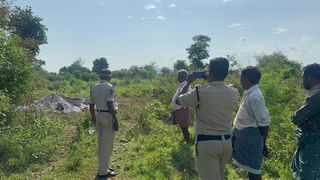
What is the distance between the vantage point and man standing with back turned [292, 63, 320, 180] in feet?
7.58

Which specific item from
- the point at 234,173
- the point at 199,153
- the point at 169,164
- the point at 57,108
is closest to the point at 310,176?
the point at 199,153

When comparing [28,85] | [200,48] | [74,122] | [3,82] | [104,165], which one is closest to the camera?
[104,165]

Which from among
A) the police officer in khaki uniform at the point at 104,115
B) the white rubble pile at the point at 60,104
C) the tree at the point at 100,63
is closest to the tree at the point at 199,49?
the white rubble pile at the point at 60,104

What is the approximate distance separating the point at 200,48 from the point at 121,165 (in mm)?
22328

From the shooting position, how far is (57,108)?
412 inches

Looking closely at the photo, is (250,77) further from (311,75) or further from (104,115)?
(104,115)

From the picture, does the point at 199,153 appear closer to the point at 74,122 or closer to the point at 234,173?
the point at 234,173

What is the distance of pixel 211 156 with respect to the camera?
94.0 inches

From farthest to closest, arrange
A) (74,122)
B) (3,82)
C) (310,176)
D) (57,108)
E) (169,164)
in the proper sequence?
(57,108) < (74,122) < (3,82) < (169,164) < (310,176)

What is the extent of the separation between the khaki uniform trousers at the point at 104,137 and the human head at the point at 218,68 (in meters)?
2.17

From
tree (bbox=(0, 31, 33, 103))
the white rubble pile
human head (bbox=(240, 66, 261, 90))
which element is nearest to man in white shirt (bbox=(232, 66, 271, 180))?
human head (bbox=(240, 66, 261, 90))

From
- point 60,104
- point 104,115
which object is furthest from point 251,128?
point 60,104

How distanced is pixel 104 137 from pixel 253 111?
2504mm

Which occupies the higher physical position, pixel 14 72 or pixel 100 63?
pixel 100 63
